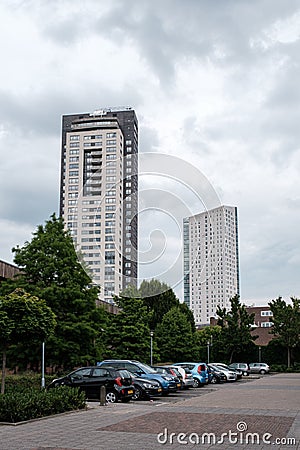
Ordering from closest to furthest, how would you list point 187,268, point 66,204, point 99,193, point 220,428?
point 220,428 → point 187,268 → point 99,193 → point 66,204

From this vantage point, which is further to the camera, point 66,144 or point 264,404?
point 66,144

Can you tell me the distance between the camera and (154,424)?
1516 cm

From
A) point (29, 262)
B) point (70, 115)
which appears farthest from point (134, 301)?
point (70, 115)

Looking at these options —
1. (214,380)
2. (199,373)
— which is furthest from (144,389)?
(214,380)

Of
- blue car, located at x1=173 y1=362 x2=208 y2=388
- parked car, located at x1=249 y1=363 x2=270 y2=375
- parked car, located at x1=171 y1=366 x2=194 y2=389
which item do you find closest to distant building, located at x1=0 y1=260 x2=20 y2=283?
parked car, located at x1=171 y1=366 x2=194 y2=389

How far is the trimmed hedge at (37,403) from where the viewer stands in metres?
15.1

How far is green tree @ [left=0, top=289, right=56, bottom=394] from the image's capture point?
18250 mm

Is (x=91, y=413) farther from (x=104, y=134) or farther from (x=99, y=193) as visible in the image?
(x=104, y=134)

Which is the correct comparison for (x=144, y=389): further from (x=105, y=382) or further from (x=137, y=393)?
(x=105, y=382)

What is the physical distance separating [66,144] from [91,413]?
383ft

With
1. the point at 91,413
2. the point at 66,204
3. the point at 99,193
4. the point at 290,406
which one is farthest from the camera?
the point at 66,204

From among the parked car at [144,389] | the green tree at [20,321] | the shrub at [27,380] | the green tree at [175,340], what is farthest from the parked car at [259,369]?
the green tree at [20,321]

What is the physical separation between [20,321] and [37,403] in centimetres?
329

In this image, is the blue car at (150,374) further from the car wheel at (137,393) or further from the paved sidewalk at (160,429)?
the paved sidewalk at (160,429)
